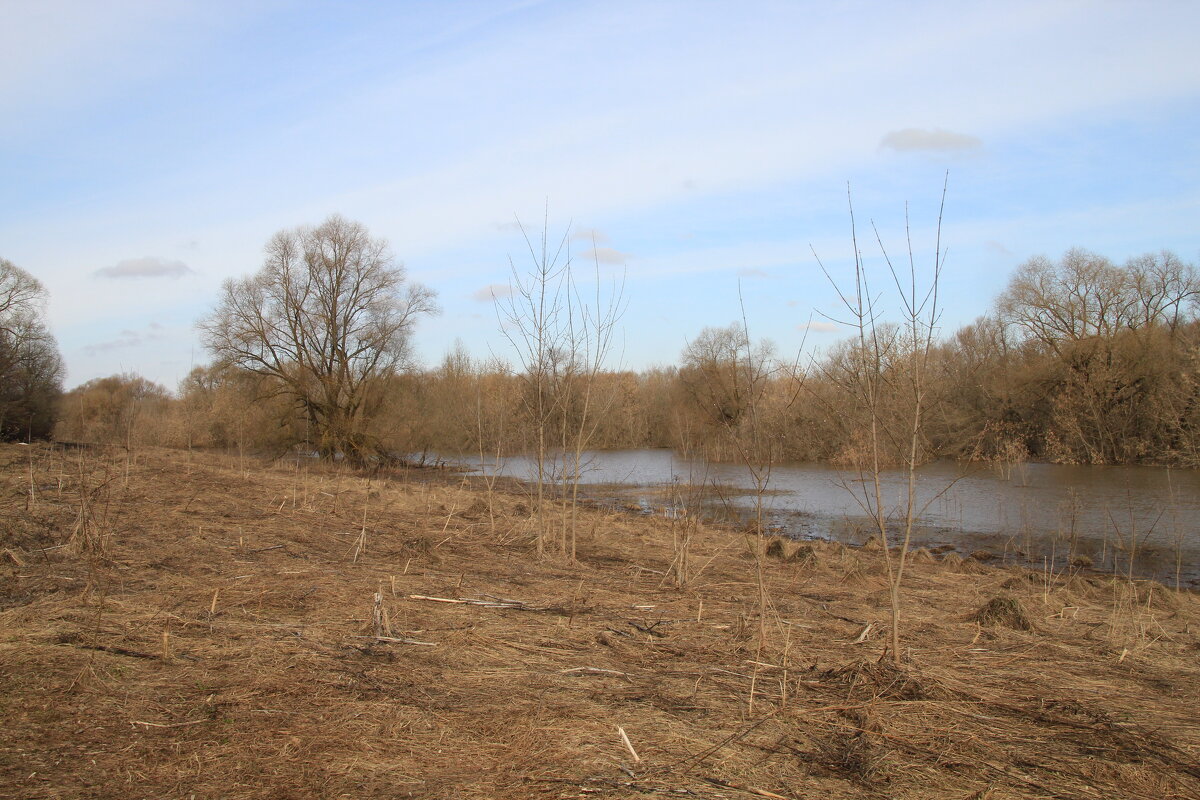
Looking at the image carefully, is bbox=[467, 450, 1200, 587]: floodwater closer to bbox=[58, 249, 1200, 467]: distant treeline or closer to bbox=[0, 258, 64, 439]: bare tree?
bbox=[58, 249, 1200, 467]: distant treeline

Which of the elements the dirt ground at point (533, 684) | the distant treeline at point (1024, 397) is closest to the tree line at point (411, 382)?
the distant treeline at point (1024, 397)

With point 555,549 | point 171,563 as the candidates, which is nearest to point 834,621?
point 555,549

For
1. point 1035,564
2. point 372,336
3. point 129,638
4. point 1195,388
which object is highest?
point 372,336

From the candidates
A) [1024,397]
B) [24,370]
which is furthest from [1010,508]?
[24,370]

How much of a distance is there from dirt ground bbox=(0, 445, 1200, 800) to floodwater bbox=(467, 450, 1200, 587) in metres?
3.30

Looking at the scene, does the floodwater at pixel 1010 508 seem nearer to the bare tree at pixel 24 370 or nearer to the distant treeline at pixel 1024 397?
the distant treeline at pixel 1024 397

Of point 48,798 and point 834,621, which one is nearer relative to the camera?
point 48,798

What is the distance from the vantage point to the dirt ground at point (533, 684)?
9.94 feet

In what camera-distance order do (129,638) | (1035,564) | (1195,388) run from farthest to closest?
(1195,388), (1035,564), (129,638)

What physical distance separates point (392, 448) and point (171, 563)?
958 inches

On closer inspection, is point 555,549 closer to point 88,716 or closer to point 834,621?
point 834,621

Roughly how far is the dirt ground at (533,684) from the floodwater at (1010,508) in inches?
130

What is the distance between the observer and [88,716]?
3.37 meters

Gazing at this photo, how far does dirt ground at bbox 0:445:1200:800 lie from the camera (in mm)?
3029
